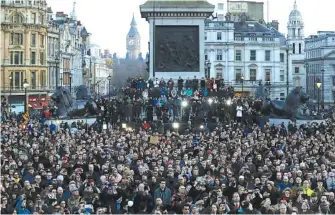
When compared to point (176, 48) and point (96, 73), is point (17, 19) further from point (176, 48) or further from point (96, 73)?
point (96, 73)

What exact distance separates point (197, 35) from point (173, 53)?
87.2 inches

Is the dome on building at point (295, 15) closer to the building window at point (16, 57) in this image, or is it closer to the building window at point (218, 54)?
the building window at point (218, 54)

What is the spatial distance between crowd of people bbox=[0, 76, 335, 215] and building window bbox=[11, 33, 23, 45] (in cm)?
5568

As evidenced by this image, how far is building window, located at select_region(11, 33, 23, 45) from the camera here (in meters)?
82.8

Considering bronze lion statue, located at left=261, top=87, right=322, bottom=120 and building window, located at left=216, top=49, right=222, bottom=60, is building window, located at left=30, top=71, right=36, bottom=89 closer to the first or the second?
building window, located at left=216, top=49, right=222, bottom=60

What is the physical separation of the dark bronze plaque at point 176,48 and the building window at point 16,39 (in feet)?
134

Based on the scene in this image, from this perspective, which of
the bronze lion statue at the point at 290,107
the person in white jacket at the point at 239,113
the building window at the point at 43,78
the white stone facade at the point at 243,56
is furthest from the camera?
the white stone facade at the point at 243,56

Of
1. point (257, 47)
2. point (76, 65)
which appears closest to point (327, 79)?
point (257, 47)

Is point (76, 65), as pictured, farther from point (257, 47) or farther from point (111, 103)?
point (111, 103)

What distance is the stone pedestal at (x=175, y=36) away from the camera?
46.5 metres

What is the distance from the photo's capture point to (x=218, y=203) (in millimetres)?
14891

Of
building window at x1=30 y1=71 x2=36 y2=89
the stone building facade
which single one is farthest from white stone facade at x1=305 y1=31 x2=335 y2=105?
building window at x1=30 y1=71 x2=36 y2=89

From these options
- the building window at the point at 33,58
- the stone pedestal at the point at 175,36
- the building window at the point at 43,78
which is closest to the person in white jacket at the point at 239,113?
the stone pedestal at the point at 175,36

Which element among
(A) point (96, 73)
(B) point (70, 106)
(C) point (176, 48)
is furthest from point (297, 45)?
(B) point (70, 106)
